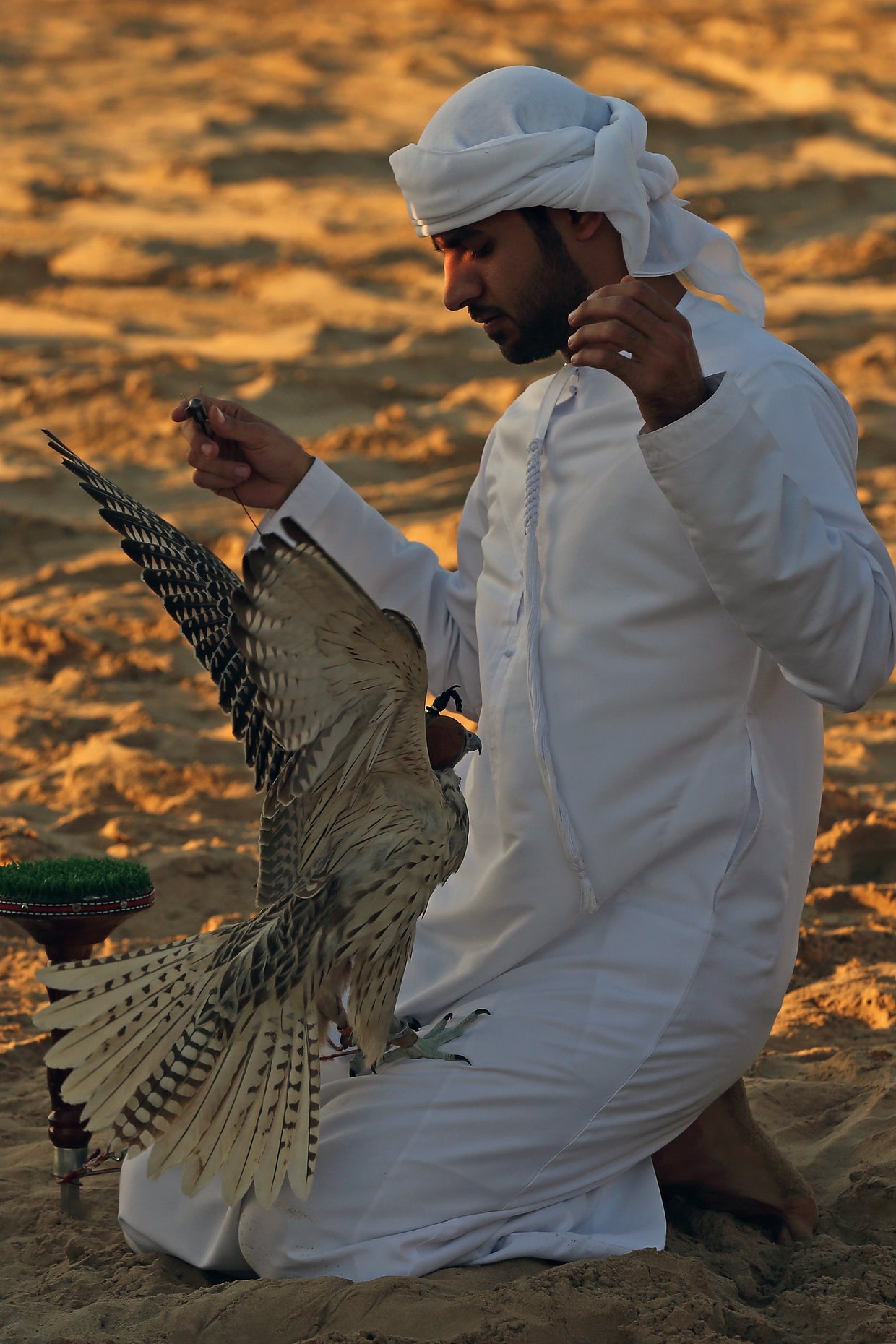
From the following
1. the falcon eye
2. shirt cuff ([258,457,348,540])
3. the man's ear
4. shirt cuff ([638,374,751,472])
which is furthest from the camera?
shirt cuff ([258,457,348,540])

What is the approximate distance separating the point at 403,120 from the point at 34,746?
26.5 ft

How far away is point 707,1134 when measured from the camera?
112 inches

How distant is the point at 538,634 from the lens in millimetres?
2793

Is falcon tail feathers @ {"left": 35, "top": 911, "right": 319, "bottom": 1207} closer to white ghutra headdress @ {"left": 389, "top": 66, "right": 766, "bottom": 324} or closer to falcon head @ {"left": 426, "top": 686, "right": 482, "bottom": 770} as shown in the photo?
falcon head @ {"left": 426, "top": 686, "right": 482, "bottom": 770}

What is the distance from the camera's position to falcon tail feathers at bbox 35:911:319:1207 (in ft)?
8.32

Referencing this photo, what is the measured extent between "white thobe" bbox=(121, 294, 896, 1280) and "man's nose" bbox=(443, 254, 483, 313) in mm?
243

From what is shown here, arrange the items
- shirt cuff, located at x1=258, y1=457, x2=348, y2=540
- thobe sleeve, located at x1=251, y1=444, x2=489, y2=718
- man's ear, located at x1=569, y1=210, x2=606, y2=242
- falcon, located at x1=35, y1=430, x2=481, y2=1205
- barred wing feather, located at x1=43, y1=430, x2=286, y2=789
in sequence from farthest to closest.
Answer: thobe sleeve, located at x1=251, y1=444, x2=489, y2=718 → shirt cuff, located at x1=258, y1=457, x2=348, y2=540 → barred wing feather, located at x1=43, y1=430, x2=286, y2=789 → man's ear, located at x1=569, y1=210, x2=606, y2=242 → falcon, located at x1=35, y1=430, x2=481, y2=1205

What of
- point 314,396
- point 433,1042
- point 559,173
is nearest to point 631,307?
point 559,173

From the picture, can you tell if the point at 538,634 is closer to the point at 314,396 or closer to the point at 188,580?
the point at 188,580

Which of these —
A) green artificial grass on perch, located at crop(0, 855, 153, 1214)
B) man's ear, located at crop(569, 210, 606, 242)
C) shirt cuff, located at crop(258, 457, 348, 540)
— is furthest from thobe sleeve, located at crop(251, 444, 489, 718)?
green artificial grass on perch, located at crop(0, 855, 153, 1214)

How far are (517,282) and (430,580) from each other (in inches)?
27.7

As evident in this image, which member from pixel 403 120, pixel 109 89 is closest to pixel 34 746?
pixel 403 120

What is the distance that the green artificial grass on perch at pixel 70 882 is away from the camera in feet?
9.41

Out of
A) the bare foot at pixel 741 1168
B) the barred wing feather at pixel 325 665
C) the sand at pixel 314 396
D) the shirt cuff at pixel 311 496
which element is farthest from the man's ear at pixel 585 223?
the sand at pixel 314 396
